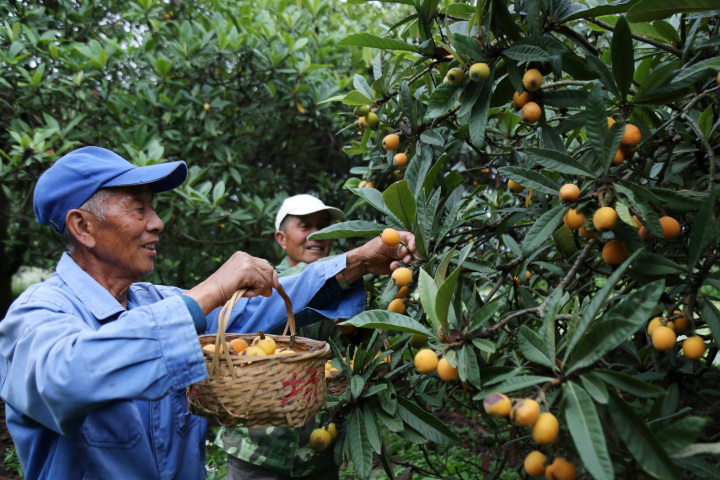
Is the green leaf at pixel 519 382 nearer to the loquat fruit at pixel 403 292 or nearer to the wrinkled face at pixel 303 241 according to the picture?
the loquat fruit at pixel 403 292

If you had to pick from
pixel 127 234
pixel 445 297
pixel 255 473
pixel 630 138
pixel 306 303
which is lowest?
pixel 255 473

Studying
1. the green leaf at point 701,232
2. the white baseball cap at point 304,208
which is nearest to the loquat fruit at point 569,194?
the green leaf at point 701,232

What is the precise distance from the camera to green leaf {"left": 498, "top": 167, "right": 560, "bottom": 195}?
142 cm

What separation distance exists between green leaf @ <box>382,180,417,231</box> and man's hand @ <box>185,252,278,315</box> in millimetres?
426

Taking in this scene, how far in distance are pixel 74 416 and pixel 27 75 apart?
3.10 metres

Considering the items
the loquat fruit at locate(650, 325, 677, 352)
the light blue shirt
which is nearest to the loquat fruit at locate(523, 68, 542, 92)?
the loquat fruit at locate(650, 325, 677, 352)

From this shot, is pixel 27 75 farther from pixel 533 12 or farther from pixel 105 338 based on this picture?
pixel 533 12

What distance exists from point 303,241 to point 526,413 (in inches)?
92.5

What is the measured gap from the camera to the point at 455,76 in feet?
5.16

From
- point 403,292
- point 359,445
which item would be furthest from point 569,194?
point 359,445

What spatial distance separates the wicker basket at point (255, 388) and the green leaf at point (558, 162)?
77cm

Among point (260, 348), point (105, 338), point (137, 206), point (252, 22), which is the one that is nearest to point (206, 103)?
point (252, 22)

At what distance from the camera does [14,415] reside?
165 centimetres

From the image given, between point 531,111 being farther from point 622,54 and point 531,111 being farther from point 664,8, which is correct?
point 664,8
